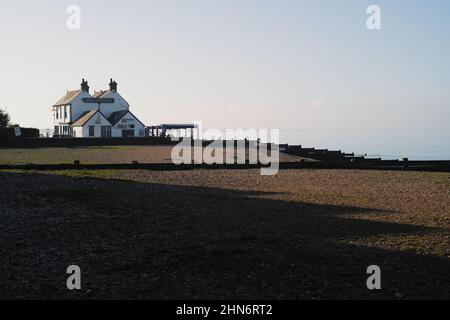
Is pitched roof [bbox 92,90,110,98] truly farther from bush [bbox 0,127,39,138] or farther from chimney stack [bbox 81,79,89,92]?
bush [bbox 0,127,39,138]

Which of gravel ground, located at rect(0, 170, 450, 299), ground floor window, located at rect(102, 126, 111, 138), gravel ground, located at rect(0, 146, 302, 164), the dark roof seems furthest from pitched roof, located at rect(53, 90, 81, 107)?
gravel ground, located at rect(0, 170, 450, 299)

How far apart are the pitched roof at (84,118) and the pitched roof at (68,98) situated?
11.6ft

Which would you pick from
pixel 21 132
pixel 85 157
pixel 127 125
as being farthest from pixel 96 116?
pixel 85 157

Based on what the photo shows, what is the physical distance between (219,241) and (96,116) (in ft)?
204

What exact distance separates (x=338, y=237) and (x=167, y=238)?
3345 millimetres

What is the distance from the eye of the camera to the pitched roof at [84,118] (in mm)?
68438

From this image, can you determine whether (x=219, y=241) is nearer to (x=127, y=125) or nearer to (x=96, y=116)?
(x=96, y=116)

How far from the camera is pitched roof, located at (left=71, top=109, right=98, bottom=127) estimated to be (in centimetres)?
6844

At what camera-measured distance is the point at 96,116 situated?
225 ft

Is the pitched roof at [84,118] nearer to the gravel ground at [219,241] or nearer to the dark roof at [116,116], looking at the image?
the dark roof at [116,116]

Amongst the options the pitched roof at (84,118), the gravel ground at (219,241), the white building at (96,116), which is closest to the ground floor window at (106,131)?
the white building at (96,116)
